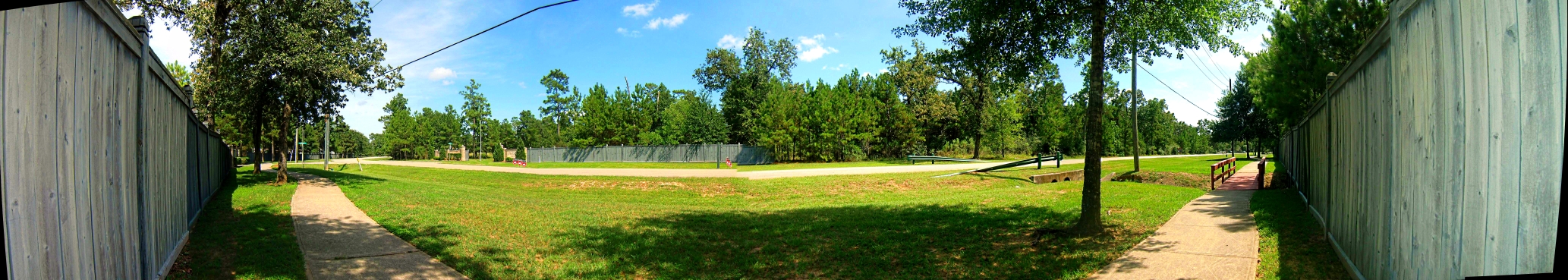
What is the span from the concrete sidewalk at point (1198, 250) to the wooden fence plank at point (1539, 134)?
3066 millimetres

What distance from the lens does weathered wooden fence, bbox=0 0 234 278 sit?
2.62 m

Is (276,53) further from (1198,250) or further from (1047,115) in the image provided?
(1047,115)

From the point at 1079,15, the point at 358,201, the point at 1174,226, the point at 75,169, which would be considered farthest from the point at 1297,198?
the point at 358,201

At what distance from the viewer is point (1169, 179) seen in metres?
16.5

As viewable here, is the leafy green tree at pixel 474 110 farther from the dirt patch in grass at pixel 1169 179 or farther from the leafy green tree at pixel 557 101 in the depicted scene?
the dirt patch in grass at pixel 1169 179

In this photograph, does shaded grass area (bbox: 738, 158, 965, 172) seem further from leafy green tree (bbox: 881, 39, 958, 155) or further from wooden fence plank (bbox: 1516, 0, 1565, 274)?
wooden fence plank (bbox: 1516, 0, 1565, 274)

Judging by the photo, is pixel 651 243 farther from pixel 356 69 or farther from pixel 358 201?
pixel 356 69

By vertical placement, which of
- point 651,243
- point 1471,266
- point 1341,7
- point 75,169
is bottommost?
point 651,243

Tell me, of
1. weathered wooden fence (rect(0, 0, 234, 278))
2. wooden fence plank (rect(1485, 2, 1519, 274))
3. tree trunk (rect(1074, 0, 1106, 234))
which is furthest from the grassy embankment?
weathered wooden fence (rect(0, 0, 234, 278))

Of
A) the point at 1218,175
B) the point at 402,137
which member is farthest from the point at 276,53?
the point at 402,137

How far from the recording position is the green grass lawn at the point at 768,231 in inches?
233

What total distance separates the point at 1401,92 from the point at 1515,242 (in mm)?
1603

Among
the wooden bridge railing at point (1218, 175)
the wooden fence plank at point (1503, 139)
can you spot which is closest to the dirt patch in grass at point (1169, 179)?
the wooden bridge railing at point (1218, 175)

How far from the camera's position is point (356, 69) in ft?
56.6
